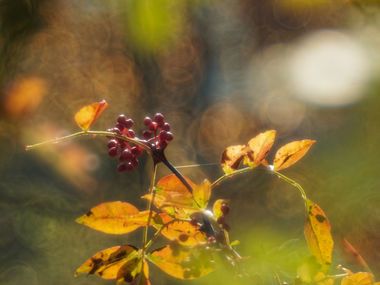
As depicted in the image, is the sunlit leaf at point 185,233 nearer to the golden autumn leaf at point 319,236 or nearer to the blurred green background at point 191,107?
the golden autumn leaf at point 319,236

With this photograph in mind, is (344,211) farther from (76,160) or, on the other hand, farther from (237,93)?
(76,160)

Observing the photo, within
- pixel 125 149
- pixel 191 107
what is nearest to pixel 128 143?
pixel 125 149

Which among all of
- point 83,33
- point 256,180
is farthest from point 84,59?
point 256,180

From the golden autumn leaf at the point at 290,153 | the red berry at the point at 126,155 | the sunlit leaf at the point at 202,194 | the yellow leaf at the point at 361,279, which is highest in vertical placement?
the golden autumn leaf at the point at 290,153

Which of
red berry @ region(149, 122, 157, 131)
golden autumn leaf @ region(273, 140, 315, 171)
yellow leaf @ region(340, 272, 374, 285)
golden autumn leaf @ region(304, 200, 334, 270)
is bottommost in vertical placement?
yellow leaf @ region(340, 272, 374, 285)

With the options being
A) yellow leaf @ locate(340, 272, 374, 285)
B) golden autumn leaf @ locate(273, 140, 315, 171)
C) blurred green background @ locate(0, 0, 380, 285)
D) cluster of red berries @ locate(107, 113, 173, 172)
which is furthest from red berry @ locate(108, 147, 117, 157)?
blurred green background @ locate(0, 0, 380, 285)

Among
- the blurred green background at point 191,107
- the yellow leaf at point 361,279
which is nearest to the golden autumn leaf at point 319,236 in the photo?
the yellow leaf at point 361,279

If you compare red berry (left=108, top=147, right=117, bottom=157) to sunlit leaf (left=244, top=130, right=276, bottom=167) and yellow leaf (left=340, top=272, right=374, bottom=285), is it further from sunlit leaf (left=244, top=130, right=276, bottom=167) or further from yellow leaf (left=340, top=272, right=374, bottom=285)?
yellow leaf (left=340, top=272, right=374, bottom=285)
